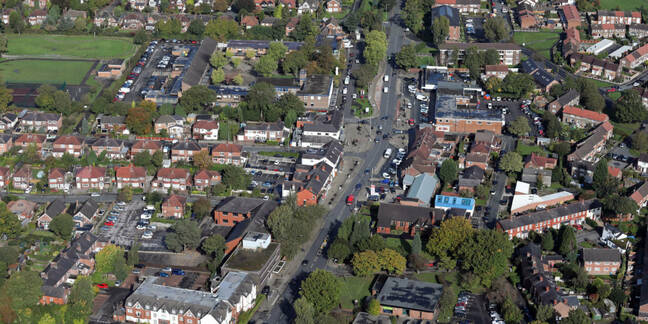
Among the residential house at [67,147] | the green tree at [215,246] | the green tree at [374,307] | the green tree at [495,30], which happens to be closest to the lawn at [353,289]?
the green tree at [374,307]

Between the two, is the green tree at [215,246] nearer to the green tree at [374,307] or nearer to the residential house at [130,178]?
the green tree at [374,307]

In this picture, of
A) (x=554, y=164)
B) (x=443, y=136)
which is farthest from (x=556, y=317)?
(x=443, y=136)

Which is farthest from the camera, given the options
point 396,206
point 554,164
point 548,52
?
point 548,52

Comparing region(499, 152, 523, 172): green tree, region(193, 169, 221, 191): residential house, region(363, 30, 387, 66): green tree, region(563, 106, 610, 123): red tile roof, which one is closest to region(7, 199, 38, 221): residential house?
region(193, 169, 221, 191): residential house

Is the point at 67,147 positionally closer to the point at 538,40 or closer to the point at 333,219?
the point at 333,219

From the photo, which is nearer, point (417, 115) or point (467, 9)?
point (417, 115)

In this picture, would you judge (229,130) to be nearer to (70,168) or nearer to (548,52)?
(70,168)
